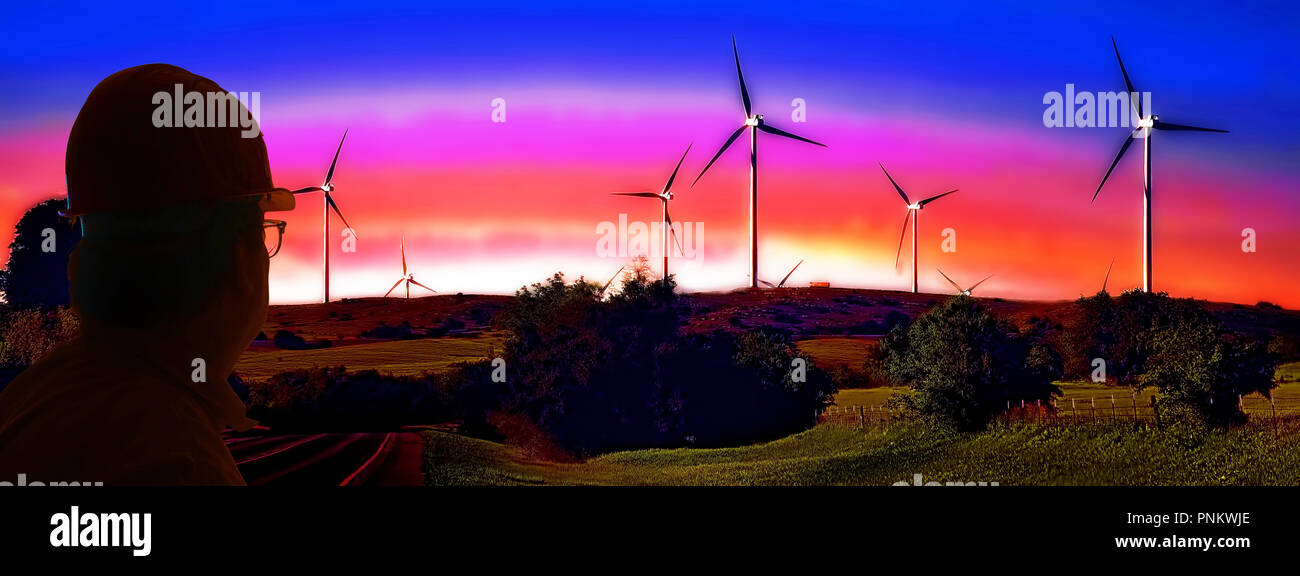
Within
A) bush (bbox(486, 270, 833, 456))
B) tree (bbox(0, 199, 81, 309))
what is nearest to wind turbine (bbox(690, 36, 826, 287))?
bush (bbox(486, 270, 833, 456))

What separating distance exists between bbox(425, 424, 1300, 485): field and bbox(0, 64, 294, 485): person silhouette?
32257mm

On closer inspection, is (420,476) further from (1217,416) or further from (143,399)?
(1217,416)

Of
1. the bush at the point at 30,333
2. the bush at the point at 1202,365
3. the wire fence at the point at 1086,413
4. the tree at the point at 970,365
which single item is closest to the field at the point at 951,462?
the wire fence at the point at 1086,413

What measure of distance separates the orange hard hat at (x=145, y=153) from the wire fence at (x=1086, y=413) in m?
49.9

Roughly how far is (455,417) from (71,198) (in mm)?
51402

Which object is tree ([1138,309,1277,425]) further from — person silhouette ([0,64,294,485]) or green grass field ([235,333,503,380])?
person silhouette ([0,64,294,485])

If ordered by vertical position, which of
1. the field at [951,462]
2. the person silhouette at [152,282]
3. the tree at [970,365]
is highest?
the person silhouette at [152,282]

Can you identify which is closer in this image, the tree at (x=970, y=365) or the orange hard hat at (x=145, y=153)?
the orange hard hat at (x=145, y=153)

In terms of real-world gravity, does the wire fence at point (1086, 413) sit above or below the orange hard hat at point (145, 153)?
below

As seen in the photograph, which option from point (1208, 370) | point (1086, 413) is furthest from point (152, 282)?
point (1086, 413)

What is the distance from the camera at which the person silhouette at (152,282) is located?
3902 millimetres

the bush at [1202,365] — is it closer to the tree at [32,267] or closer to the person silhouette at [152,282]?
the person silhouette at [152,282]

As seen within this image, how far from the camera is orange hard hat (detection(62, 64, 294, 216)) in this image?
13.3 ft

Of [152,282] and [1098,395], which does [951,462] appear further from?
[152,282]
